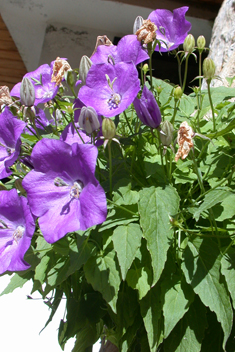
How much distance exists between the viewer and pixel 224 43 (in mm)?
1810

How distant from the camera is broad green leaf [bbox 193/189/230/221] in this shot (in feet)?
1.91

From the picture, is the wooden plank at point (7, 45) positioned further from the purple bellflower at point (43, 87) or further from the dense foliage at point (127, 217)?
the dense foliage at point (127, 217)

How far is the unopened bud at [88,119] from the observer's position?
66 centimetres

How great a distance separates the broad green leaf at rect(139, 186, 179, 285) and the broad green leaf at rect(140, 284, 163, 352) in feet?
0.40

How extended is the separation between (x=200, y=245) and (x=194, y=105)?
0.44 meters

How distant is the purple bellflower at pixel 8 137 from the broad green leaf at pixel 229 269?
1.43 ft

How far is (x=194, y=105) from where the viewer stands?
1.00 m

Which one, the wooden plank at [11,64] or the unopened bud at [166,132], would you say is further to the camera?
the wooden plank at [11,64]

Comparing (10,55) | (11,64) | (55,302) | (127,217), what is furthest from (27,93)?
(11,64)

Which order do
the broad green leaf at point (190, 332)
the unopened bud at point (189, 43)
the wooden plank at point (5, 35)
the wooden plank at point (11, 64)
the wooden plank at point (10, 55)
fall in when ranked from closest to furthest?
the broad green leaf at point (190, 332) → the unopened bud at point (189, 43) → the wooden plank at point (5, 35) → the wooden plank at point (10, 55) → the wooden plank at point (11, 64)

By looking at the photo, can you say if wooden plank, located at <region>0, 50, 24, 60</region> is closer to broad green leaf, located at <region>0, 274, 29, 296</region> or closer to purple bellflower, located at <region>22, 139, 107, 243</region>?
broad green leaf, located at <region>0, 274, 29, 296</region>

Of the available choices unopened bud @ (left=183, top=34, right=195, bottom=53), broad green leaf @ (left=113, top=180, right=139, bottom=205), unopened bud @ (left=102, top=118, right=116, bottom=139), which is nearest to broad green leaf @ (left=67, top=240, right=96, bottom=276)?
broad green leaf @ (left=113, top=180, right=139, bottom=205)

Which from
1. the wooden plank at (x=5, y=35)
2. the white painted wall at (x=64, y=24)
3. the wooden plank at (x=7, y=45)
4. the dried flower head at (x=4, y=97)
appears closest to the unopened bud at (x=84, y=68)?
the dried flower head at (x=4, y=97)

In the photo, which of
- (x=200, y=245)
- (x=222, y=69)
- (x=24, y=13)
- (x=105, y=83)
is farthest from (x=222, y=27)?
(x=24, y=13)
